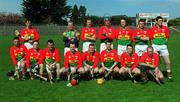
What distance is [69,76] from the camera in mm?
13258

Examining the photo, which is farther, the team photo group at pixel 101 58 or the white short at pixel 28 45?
the white short at pixel 28 45

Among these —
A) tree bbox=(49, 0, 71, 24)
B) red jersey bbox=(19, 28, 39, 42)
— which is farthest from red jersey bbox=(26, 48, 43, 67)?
tree bbox=(49, 0, 71, 24)

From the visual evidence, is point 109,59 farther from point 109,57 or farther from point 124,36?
point 124,36

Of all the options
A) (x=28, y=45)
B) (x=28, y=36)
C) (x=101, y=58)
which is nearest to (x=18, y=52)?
(x=28, y=45)

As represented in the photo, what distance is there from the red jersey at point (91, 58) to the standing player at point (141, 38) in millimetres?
1334

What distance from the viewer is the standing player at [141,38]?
1389 cm

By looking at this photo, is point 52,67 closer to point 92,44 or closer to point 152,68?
point 92,44

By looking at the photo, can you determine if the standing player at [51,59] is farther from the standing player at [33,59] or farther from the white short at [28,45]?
the white short at [28,45]

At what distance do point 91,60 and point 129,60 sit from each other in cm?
121

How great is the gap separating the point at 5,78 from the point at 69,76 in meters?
2.50

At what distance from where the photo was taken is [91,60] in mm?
13891

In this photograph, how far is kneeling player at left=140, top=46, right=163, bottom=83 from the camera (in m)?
13.1

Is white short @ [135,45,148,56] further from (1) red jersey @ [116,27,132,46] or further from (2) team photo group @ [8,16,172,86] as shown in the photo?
(1) red jersey @ [116,27,132,46]

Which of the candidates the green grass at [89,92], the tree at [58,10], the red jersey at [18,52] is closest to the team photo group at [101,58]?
the red jersey at [18,52]
